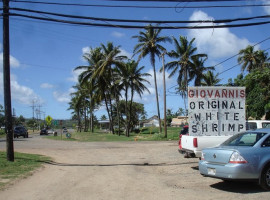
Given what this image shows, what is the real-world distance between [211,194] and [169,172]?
12.9ft

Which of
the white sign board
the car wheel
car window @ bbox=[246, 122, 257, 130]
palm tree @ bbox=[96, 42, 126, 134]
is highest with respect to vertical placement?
palm tree @ bbox=[96, 42, 126, 134]

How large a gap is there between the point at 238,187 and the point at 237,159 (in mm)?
1225

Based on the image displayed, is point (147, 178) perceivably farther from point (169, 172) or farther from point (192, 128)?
point (192, 128)

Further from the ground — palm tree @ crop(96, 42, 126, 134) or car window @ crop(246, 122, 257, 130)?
palm tree @ crop(96, 42, 126, 134)

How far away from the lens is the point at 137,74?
47.0m

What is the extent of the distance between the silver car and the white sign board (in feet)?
11.7

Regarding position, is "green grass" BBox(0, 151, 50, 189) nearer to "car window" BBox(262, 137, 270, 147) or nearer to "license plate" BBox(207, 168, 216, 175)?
"license plate" BBox(207, 168, 216, 175)

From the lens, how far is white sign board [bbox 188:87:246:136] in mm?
12055

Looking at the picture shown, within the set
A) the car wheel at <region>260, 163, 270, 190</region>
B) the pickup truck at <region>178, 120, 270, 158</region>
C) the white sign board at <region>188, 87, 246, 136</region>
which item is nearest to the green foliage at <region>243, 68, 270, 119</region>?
the white sign board at <region>188, 87, 246, 136</region>

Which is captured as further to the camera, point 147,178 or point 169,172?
point 169,172

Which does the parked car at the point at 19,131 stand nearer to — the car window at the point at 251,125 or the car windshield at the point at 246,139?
the car window at the point at 251,125

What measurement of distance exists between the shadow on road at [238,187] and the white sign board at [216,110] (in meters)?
3.19

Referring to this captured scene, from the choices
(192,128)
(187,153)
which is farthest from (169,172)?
(192,128)

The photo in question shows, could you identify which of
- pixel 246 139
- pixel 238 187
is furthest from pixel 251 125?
pixel 238 187
